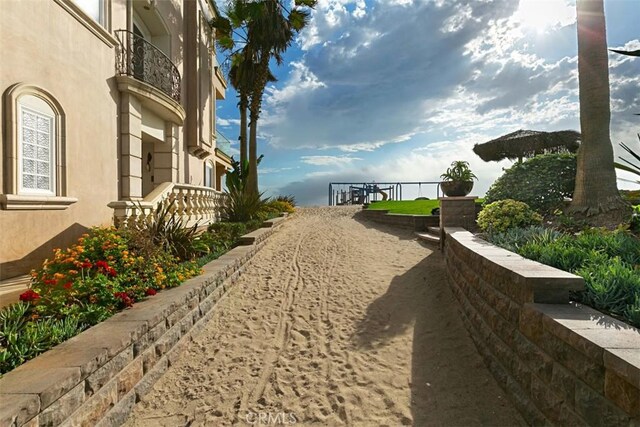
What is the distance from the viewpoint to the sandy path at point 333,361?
271 centimetres

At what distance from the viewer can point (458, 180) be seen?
8148 millimetres

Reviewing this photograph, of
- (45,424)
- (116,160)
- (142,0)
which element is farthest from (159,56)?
(45,424)

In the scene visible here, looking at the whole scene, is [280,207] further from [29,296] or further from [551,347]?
[551,347]

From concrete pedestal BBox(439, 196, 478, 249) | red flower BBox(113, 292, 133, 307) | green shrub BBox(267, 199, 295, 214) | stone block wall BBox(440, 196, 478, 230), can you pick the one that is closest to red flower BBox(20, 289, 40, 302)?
red flower BBox(113, 292, 133, 307)

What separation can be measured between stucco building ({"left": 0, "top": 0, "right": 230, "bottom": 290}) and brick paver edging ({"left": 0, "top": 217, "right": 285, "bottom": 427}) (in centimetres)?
294

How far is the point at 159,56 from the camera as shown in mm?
9141

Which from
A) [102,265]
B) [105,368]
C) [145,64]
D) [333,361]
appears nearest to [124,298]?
[102,265]

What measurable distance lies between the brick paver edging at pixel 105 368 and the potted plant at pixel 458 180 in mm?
6752

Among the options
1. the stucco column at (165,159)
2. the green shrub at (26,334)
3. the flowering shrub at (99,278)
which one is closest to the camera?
the green shrub at (26,334)

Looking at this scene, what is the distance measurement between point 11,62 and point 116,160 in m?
3.04

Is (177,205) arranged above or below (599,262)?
above

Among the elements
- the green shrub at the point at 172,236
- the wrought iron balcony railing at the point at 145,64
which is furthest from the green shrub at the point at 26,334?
the wrought iron balcony railing at the point at 145,64

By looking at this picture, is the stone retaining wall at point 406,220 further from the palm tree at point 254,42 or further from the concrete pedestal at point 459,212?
the palm tree at point 254,42

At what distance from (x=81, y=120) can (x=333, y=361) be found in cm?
657
